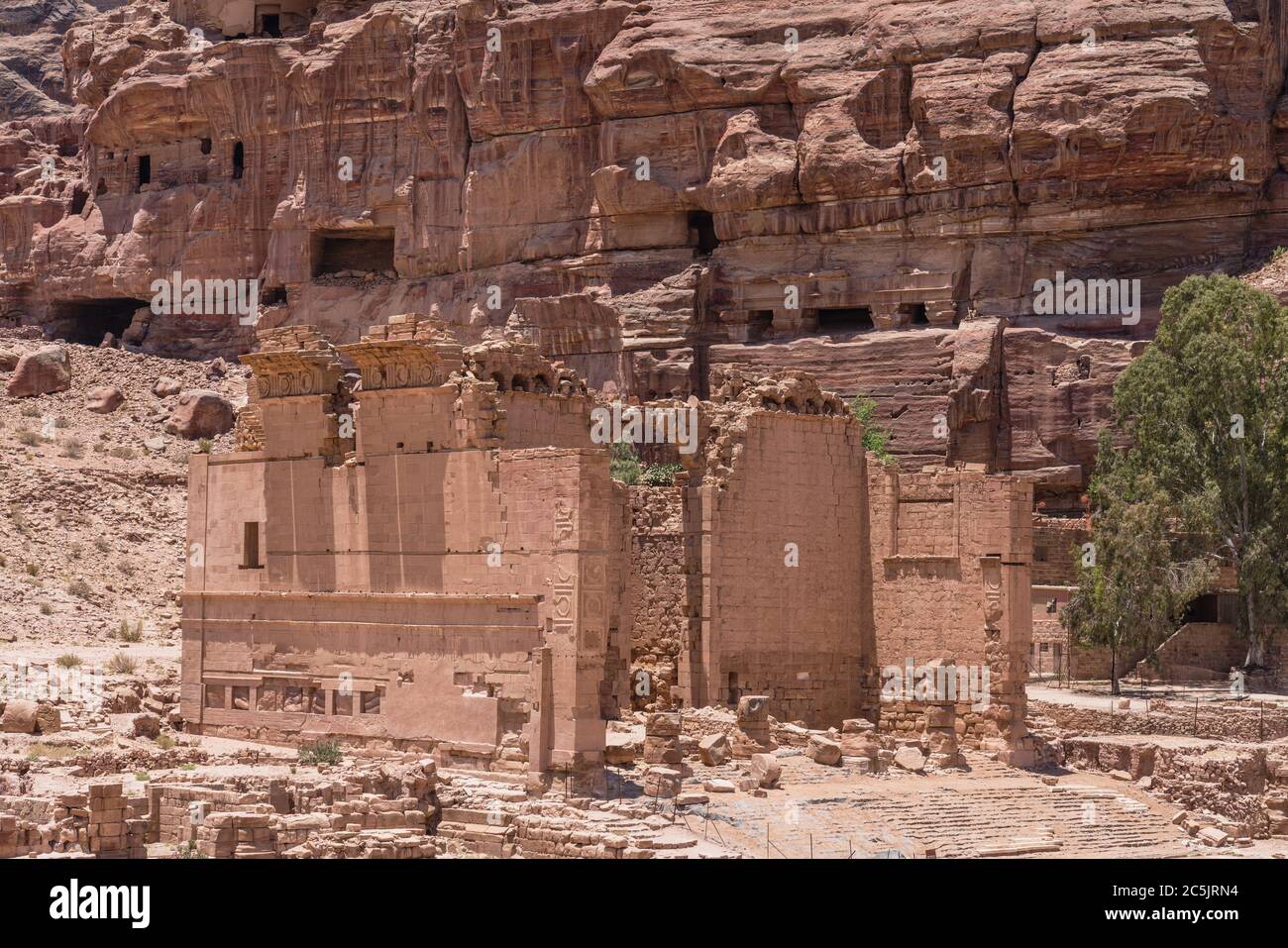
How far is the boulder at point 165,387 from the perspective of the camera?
59281 millimetres

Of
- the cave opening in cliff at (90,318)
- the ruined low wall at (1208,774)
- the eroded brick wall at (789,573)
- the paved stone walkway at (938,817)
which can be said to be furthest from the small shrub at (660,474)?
the cave opening in cliff at (90,318)

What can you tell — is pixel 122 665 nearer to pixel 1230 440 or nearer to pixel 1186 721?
pixel 1186 721

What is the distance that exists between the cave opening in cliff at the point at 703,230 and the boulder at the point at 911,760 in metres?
27.5

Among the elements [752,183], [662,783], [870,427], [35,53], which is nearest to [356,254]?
[752,183]

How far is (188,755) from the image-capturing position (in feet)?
91.0

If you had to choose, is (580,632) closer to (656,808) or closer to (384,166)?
(656,808)

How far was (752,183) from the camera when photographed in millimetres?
53156

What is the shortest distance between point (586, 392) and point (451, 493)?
3875 millimetres

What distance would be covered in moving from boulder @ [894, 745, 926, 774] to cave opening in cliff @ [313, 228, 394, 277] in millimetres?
34394

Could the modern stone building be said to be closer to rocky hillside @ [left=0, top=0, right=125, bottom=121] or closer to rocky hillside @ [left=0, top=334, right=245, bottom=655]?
rocky hillside @ [left=0, top=334, right=245, bottom=655]

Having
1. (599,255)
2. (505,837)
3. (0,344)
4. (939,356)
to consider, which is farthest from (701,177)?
(505,837)

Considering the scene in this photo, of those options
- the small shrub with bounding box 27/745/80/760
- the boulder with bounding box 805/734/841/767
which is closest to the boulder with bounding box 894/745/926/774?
the boulder with bounding box 805/734/841/767

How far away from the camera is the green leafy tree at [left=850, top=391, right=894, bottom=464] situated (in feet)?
154

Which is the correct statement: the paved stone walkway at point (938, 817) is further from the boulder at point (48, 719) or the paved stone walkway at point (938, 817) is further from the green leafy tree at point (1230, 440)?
the green leafy tree at point (1230, 440)
